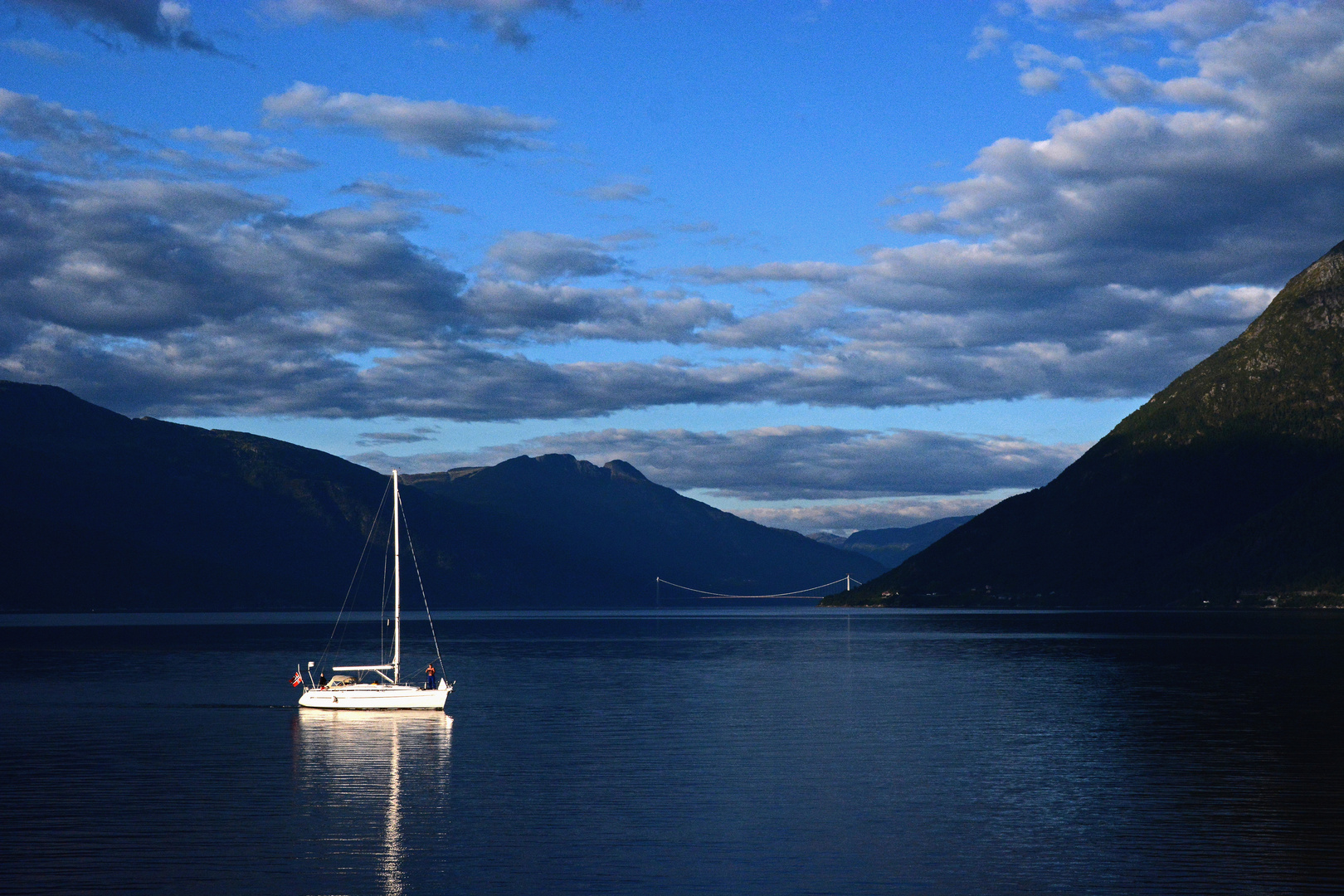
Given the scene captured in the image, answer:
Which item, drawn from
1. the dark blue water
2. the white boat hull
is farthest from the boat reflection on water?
the white boat hull

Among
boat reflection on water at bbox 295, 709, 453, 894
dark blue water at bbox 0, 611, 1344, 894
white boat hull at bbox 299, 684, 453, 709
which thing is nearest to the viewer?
dark blue water at bbox 0, 611, 1344, 894

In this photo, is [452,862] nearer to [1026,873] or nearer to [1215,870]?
[1026,873]

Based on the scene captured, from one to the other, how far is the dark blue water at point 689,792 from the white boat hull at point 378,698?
2095 mm

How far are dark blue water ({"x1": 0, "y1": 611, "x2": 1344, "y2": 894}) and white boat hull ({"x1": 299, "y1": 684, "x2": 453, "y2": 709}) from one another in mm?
2095

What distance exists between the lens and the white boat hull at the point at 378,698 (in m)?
107

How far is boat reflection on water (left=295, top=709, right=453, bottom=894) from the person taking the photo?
163 ft

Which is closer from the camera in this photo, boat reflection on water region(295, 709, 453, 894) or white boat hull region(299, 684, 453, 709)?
boat reflection on water region(295, 709, 453, 894)

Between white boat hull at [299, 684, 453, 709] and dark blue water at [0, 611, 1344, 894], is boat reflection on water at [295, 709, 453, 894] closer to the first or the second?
dark blue water at [0, 611, 1344, 894]

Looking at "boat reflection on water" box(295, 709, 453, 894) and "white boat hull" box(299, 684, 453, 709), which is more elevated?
"white boat hull" box(299, 684, 453, 709)

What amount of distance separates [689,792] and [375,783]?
17157mm

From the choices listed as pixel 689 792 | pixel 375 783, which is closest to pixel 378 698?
pixel 375 783

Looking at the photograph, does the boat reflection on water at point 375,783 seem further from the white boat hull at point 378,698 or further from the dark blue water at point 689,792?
the white boat hull at point 378,698

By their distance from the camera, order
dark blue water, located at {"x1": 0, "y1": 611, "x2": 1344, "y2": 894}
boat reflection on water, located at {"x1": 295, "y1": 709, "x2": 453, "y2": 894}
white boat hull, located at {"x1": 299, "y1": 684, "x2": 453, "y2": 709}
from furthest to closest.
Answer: white boat hull, located at {"x1": 299, "y1": 684, "x2": 453, "y2": 709} → boat reflection on water, located at {"x1": 295, "y1": 709, "x2": 453, "y2": 894} → dark blue water, located at {"x1": 0, "y1": 611, "x2": 1344, "y2": 894}

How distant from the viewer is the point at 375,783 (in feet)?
222
